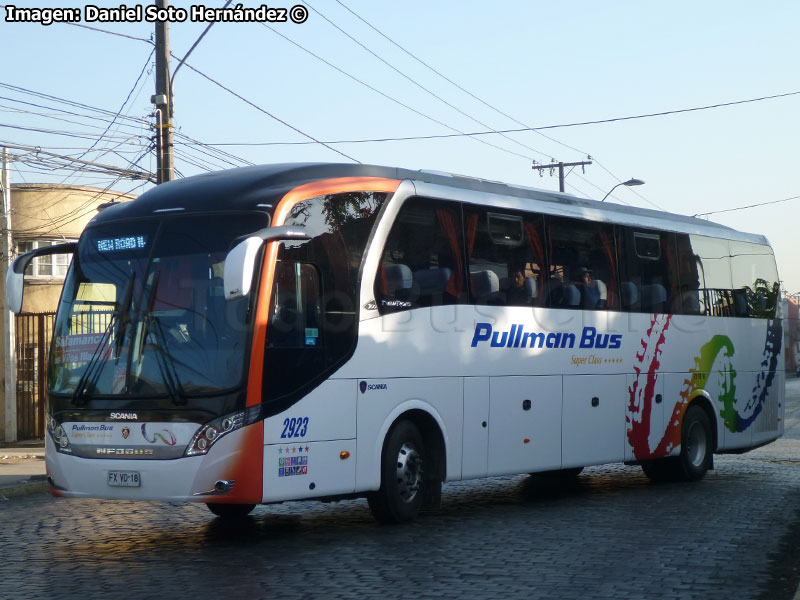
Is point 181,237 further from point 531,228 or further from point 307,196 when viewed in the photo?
point 531,228

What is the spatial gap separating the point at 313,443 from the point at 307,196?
223 centimetres

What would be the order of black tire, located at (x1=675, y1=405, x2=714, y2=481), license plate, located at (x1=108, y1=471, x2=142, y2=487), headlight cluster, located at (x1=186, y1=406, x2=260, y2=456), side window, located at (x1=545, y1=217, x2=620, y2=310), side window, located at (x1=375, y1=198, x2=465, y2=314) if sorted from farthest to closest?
black tire, located at (x1=675, y1=405, x2=714, y2=481), side window, located at (x1=545, y1=217, x2=620, y2=310), side window, located at (x1=375, y1=198, x2=465, y2=314), license plate, located at (x1=108, y1=471, x2=142, y2=487), headlight cluster, located at (x1=186, y1=406, x2=260, y2=456)

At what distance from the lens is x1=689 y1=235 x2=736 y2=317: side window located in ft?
56.6

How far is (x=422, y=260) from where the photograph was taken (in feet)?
39.8

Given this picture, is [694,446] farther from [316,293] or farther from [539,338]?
[316,293]

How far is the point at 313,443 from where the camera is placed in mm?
10633

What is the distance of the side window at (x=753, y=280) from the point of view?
→ 59.6 feet

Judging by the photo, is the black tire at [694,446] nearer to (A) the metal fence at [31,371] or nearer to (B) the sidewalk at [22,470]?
(B) the sidewalk at [22,470]

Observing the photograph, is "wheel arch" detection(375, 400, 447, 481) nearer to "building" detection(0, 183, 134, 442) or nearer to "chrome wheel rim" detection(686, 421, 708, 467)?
"chrome wheel rim" detection(686, 421, 708, 467)

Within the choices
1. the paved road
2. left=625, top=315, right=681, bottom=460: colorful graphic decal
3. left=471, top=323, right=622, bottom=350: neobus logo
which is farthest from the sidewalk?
left=625, top=315, right=681, bottom=460: colorful graphic decal

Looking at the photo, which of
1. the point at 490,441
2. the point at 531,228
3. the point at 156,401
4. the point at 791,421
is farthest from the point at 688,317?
the point at 791,421

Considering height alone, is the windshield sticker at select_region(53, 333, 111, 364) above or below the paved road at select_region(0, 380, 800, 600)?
above

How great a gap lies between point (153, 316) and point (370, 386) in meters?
2.21

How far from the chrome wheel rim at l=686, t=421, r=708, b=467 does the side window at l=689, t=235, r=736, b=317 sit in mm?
1662
